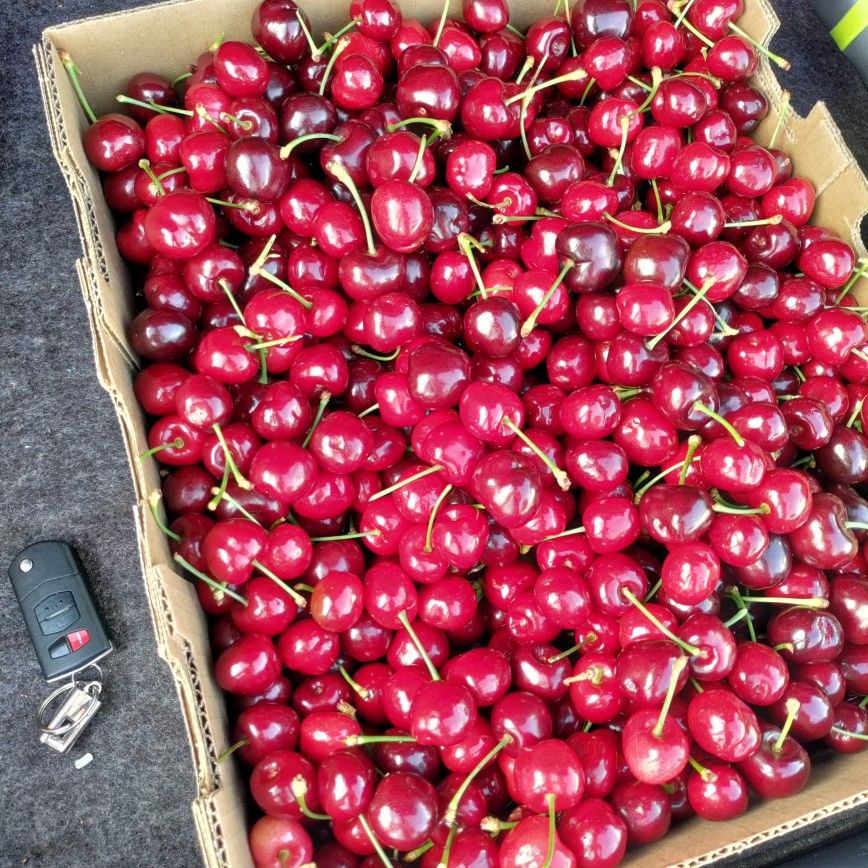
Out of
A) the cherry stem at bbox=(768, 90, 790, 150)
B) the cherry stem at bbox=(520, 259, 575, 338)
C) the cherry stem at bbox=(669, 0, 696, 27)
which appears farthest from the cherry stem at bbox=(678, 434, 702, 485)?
the cherry stem at bbox=(669, 0, 696, 27)

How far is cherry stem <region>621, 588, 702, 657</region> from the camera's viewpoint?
0.90 metres

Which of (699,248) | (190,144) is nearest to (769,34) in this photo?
(699,248)

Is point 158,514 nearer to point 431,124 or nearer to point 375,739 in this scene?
point 375,739

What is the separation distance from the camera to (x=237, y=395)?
107cm

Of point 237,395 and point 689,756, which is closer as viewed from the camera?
point 689,756

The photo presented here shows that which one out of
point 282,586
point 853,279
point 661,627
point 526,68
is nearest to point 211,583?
point 282,586

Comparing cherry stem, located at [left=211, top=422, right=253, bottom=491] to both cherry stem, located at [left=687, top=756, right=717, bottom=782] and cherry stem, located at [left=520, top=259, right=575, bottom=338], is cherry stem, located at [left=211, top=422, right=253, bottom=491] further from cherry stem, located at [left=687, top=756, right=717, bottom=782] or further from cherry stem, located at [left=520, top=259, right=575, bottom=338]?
cherry stem, located at [left=687, top=756, right=717, bottom=782]

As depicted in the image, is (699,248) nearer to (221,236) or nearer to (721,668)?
(721,668)

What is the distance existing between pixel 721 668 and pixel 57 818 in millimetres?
1061

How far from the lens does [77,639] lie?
130 centimetres

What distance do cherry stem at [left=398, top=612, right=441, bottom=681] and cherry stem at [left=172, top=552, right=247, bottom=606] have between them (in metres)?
0.19

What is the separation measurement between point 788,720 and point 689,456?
0.31 meters

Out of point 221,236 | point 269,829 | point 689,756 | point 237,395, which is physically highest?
point 221,236

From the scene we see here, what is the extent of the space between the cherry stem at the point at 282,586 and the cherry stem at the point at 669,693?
43 centimetres
